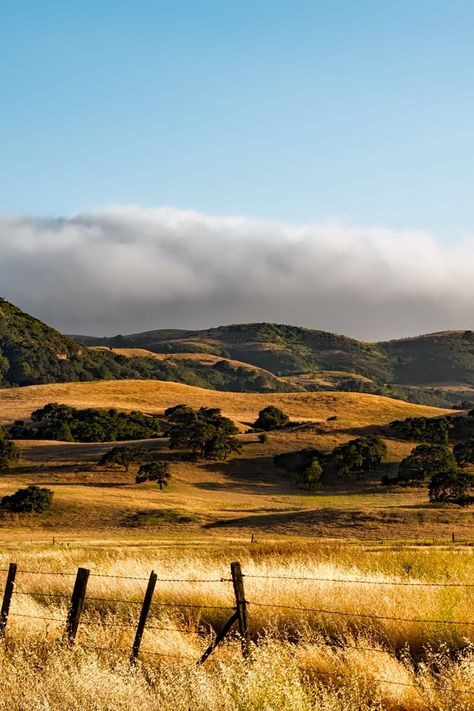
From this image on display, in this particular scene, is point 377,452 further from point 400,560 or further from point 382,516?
point 400,560

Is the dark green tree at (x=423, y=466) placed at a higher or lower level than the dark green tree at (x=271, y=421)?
lower

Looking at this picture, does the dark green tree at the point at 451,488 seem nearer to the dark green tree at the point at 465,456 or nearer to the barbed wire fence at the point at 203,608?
the dark green tree at the point at 465,456

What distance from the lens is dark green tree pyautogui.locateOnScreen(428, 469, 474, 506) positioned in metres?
68.3

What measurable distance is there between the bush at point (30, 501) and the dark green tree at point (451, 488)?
3348 cm

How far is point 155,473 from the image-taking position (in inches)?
3285

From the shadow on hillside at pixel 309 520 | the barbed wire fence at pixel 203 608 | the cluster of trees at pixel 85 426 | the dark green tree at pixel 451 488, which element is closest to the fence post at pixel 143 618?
the barbed wire fence at pixel 203 608

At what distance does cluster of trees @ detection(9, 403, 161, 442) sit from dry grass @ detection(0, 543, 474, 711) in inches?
3963

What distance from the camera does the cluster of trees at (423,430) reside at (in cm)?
10975

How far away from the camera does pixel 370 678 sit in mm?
11203

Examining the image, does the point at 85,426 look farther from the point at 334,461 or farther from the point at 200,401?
the point at 200,401

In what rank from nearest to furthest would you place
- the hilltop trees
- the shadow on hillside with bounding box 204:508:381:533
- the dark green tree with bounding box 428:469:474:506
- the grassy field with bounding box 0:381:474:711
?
the grassy field with bounding box 0:381:474:711 → the shadow on hillside with bounding box 204:508:381:533 → the dark green tree with bounding box 428:469:474:506 → the hilltop trees

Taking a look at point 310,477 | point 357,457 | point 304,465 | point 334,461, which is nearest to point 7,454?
point 304,465

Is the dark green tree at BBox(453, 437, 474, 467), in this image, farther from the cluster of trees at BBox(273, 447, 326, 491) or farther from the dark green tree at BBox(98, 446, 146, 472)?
the dark green tree at BBox(98, 446, 146, 472)

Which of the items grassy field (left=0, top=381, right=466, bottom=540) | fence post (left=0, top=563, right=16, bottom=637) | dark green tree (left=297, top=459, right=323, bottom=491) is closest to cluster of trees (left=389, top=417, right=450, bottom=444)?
grassy field (left=0, top=381, right=466, bottom=540)
